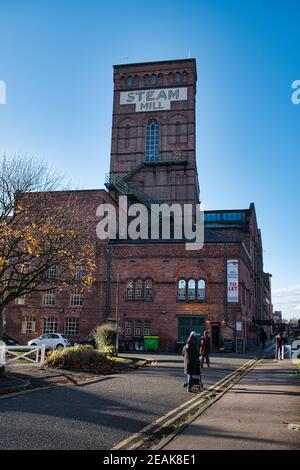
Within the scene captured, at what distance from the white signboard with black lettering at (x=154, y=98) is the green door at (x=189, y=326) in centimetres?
2497

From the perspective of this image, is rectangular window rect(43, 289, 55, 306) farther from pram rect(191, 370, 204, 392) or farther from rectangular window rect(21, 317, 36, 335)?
pram rect(191, 370, 204, 392)

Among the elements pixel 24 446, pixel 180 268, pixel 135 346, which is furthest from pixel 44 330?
pixel 24 446

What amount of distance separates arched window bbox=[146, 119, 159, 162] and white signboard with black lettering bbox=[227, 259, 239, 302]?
17.5m

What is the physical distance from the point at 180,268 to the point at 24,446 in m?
30.7

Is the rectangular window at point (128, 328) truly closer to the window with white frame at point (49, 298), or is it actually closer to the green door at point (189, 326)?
the green door at point (189, 326)

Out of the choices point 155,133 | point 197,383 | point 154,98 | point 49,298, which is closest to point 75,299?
point 49,298

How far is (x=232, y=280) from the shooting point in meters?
36.0

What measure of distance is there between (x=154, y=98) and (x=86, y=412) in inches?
1768

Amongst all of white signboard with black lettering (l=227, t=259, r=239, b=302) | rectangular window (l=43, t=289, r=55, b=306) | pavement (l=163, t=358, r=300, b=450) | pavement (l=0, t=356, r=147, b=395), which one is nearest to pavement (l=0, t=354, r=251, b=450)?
pavement (l=0, t=356, r=147, b=395)

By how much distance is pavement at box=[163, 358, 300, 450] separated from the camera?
276 inches

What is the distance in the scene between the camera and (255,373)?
19672mm

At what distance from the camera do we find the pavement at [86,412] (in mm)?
7227

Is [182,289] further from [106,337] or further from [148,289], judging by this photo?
[106,337]

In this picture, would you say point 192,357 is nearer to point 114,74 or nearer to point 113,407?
point 113,407
